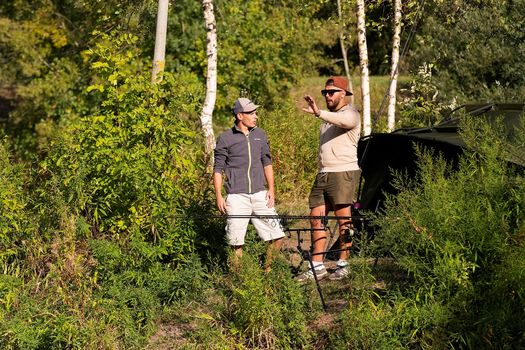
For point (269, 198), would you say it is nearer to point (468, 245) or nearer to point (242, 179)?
point (242, 179)

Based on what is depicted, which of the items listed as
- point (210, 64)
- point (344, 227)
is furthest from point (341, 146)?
point (210, 64)

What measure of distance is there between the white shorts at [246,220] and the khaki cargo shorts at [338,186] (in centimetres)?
57

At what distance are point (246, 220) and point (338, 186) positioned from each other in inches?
36.5

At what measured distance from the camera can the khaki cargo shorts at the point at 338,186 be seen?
9.45m

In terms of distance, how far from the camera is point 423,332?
310 inches

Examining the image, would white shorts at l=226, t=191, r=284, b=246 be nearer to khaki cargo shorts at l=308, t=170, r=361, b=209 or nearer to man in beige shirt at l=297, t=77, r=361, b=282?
man in beige shirt at l=297, t=77, r=361, b=282

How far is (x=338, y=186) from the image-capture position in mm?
9453

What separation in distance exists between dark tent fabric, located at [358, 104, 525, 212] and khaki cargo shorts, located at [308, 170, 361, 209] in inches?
13.4

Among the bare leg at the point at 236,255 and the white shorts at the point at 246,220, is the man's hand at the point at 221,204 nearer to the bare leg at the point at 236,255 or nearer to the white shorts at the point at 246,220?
the white shorts at the point at 246,220

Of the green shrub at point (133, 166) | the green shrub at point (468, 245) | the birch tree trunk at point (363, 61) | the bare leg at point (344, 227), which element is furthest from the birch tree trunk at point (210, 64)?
the green shrub at point (468, 245)

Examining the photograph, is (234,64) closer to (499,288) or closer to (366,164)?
(366,164)

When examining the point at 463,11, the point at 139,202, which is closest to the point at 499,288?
the point at 139,202

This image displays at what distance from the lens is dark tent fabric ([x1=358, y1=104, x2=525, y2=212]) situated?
9.33 metres

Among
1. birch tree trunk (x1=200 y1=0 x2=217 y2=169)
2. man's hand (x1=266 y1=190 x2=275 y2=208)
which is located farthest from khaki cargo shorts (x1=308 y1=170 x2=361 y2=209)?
birch tree trunk (x1=200 y1=0 x2=217 y2=169)
